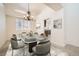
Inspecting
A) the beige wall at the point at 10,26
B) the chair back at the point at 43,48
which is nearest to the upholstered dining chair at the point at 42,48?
the chair back at the point at 43,48

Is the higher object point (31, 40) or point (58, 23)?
point (58, 23)

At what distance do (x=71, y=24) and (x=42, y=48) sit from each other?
716 mm

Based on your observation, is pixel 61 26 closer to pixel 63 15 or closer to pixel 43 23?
pixel 63 15

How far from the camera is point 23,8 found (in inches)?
75.8

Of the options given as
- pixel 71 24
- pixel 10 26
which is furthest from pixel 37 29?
pixel 71 24

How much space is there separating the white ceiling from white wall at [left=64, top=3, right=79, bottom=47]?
204 millimetres

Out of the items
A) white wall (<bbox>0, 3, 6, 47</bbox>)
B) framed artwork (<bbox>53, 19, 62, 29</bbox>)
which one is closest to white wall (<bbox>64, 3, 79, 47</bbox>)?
framed artwork (<bbox>53, 19, 62, 29</bbox>)

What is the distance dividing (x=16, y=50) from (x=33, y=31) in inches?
19.3

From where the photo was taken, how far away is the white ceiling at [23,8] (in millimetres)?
1898

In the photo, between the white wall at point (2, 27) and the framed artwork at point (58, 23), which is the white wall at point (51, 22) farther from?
the white wall at point (2, 27)

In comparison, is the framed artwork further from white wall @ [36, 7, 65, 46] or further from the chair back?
the chair back

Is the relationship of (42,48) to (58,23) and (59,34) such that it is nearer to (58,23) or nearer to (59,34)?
(59,34)

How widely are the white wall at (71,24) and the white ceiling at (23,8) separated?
204 mm

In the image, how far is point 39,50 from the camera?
6.42 ft
